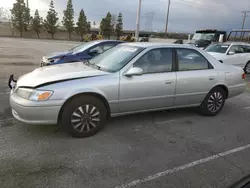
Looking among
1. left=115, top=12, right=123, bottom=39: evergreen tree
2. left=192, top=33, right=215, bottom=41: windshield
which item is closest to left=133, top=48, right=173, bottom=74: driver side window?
left=192, top=33, right=215, bottom=41: windshield

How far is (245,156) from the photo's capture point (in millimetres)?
3430

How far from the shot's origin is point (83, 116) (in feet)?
11.9

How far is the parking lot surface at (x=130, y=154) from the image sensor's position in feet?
8.87

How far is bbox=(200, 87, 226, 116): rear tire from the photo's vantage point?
4938 mm

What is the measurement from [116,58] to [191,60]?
1.62 meters

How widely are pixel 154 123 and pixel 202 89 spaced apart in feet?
4.23

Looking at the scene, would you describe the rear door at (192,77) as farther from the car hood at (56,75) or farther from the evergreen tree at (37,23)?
the evergreen tree at (37,23)

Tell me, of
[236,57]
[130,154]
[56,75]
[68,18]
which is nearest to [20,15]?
[68,18]

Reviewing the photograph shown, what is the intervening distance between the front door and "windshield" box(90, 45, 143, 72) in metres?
0.20

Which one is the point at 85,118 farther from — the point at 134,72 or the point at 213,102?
the point at 213,102

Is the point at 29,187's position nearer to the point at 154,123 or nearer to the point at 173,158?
the point at 173,158

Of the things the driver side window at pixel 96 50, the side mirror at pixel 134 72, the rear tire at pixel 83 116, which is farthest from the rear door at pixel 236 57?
the rear tire at pixel 83 116

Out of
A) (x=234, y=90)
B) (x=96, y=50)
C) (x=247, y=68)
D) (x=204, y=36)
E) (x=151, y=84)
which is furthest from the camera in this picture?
(x=204, y=36)

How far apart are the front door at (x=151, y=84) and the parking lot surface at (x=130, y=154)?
476 millimetres
